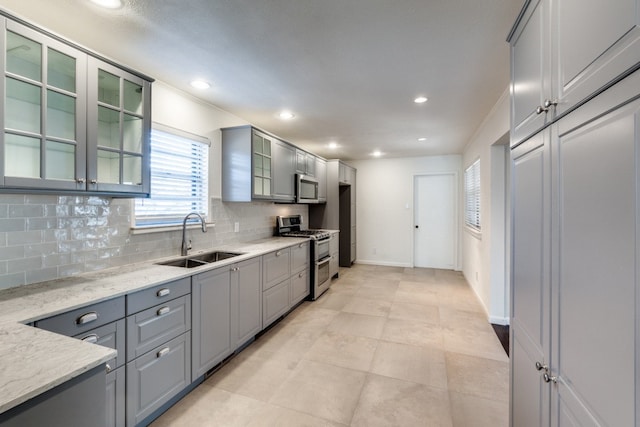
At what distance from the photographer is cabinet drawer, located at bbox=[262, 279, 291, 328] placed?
9.77 ft

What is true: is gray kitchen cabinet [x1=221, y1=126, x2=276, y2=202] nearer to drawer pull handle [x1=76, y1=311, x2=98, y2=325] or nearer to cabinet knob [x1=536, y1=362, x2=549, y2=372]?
drawer pull handle [x1=76, y1=311, x2=98, y2=325]

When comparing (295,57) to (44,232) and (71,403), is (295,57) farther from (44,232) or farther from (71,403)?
(71,403)

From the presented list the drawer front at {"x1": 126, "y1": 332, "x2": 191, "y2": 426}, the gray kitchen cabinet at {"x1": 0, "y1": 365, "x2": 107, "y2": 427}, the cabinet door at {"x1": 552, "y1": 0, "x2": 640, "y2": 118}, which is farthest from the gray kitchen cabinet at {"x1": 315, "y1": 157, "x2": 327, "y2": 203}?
the gray kitchen cabinet at {"x1": 0, "y1": 365, "x2": 107, "y2": 427}

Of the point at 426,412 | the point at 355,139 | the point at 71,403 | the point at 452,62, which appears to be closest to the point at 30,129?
the point at 71,403

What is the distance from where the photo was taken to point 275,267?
318 cm

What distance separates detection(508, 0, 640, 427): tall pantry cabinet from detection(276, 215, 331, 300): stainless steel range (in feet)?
9.79

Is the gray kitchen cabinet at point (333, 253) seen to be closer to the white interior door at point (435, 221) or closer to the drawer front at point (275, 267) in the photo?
the drawer front at point (275, 267)

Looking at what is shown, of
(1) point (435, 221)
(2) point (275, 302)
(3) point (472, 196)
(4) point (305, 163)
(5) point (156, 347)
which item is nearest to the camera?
(5) point (156, 347)

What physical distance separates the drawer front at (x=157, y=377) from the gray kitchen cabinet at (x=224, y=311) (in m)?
0.10

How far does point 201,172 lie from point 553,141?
9.69 feet

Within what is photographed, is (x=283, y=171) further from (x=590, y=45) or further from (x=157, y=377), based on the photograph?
(x=590, y=45)

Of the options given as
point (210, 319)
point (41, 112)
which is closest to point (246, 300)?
point (210, 319)

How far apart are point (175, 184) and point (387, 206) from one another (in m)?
4.72

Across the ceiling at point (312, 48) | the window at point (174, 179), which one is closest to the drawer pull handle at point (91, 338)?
the window at point (174, 179)
